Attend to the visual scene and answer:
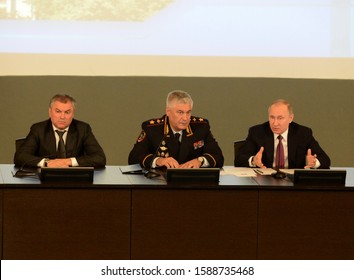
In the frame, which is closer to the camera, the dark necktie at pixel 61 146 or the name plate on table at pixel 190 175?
the name plate on table at pixel 190 175

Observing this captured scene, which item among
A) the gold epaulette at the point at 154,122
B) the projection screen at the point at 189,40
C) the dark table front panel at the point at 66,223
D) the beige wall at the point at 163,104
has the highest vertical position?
the projection screen at the point at 189,40

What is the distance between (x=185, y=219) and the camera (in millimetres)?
4812

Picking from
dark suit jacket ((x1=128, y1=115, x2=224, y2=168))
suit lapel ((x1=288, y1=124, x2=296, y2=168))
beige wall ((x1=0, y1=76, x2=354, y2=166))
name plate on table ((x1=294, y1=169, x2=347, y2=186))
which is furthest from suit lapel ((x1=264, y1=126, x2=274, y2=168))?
beige wall ((x1=0, y1=76, x2=354, y2=166))

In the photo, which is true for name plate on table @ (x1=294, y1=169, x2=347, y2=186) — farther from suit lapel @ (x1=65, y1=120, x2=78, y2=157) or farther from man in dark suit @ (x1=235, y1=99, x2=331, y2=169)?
suit lapel @ (x1=65, y1=120, x2=78, y2=157)

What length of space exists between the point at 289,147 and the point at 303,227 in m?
1.04

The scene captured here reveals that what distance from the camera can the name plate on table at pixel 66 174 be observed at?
15.9 ft

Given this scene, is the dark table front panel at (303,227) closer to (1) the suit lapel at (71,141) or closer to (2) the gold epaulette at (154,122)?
(2) the gold epaulette at (154,122)

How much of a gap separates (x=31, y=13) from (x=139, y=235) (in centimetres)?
302

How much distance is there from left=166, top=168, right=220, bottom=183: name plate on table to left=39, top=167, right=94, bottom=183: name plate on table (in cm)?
43

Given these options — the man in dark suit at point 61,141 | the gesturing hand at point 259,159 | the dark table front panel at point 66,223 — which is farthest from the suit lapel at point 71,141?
the gesturing hand at point 259,159

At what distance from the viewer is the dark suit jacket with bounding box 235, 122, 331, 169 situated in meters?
5.79

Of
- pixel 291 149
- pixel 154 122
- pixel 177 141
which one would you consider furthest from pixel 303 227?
pixel 154 122

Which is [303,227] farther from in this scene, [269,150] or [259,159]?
[269,150]

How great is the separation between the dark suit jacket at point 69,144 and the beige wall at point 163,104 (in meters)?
1.82
